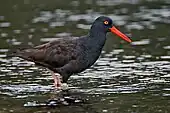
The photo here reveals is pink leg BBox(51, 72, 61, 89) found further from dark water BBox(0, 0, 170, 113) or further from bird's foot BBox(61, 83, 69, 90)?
dark water BBox(0, 0, 170, 113)

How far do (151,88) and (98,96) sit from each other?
146 cm

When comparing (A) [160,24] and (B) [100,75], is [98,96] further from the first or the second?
(A) [160,24]

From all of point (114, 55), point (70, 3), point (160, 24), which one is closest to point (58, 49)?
point (114, 55)

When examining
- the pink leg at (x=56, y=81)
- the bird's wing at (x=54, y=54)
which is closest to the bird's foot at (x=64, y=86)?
the pink leg at (x=56, y=81)

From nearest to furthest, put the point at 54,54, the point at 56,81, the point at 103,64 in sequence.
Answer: the point at 54,54, the point at 56,81, the point at 103,64

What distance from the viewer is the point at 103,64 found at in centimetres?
1848

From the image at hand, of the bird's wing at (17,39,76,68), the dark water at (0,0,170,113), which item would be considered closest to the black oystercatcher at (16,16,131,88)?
the bird's wing at (17,39,76,68)

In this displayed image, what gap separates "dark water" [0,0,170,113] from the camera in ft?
45.1

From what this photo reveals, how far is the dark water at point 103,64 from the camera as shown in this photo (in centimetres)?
1375

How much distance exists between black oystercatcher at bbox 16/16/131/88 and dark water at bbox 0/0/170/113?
54 centimetres

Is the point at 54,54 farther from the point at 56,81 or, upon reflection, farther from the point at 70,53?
the point at 56,81

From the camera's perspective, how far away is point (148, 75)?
16.6 m

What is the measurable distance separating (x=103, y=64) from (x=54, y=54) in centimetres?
330

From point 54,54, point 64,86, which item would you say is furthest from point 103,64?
point 54,54
